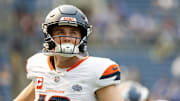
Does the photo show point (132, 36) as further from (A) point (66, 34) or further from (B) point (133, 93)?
(A) point (66, 34)

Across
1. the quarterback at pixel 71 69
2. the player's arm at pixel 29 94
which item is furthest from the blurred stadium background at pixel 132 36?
the quarterback at pixel 71 69

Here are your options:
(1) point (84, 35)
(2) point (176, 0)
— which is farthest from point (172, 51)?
(1) point (84, 35)

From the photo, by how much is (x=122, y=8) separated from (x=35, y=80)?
33.8ft

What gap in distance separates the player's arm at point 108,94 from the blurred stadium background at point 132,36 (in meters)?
8.94

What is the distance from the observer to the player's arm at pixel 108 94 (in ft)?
9.96

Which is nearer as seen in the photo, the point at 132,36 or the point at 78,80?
the point at 78,80

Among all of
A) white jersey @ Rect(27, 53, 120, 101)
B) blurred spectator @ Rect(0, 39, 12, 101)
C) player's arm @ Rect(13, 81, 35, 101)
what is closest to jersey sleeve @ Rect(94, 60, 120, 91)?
white jersey @ Rect(27, 53, 120, 101)

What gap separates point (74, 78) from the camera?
10.2 feet

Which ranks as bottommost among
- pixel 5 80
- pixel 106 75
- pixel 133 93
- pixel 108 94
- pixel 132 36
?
pixel 5 80

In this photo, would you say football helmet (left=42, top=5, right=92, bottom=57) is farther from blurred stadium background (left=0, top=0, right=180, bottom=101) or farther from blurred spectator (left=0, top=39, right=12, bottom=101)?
blurred spectator (left=0, top=39, right=12, bottom=101)

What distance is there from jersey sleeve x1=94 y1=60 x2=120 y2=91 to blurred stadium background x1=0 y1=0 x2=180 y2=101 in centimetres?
890

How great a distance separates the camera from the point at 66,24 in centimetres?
309

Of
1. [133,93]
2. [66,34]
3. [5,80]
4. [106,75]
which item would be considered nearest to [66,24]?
[66,34]

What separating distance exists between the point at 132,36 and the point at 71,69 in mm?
10052
